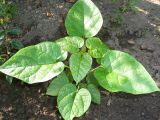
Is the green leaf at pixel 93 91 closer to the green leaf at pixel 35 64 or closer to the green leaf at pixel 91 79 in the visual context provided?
the green leaf at pixel 91 79

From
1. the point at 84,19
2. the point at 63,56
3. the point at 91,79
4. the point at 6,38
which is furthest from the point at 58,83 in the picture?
the point at 6,38

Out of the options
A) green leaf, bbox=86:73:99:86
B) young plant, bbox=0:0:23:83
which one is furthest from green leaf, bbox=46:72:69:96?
young plant, bbox=0:0:23:83

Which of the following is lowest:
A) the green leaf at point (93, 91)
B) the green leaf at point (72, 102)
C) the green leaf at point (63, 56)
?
the green leaf at point (93, 91)

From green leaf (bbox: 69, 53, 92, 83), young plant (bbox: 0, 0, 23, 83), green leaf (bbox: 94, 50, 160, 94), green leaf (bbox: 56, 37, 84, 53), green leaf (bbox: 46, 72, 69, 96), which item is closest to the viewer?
green leaf (bbox: 94, 50, 160, 94)

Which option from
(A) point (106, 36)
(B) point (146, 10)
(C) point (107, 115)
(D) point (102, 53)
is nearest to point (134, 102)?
(C) point (107, 115)

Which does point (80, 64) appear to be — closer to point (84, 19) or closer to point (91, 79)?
point (84, 19)

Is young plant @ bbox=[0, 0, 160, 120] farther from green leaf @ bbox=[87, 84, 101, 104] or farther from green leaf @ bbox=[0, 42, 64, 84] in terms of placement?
green leaf @ bbox=[87, 84, 101, 104]

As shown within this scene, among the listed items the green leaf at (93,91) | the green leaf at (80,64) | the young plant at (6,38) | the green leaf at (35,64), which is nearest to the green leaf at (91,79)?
the green leaf at (93,91)
